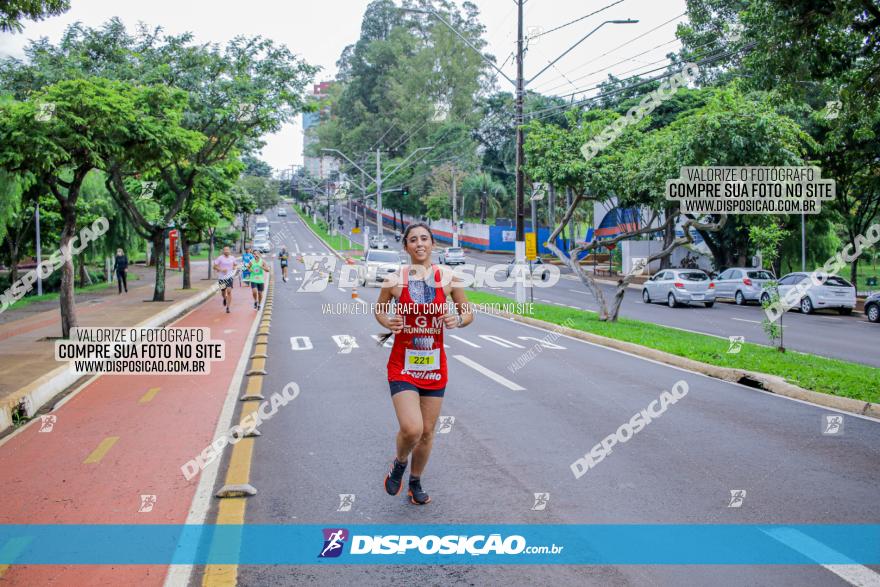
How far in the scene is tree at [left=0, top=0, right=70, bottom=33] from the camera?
1063 centimetres

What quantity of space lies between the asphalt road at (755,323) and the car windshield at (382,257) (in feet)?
16.4

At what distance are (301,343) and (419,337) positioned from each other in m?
10.8

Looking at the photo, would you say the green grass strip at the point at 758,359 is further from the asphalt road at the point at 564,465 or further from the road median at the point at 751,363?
the asphalt road at the point at 564,465

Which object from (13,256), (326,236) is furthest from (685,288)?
(326,236)

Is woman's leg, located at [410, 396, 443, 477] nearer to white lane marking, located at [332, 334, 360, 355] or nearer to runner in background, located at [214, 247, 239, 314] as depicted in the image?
white lane marking, located at [332, 334, 360, 355]

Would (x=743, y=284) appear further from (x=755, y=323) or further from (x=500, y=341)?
(x=500, y=341)

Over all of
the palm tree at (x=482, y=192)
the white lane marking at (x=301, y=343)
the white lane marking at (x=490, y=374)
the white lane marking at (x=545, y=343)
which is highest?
the palm tree at (x=482, y=192)

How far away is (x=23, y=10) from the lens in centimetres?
1085

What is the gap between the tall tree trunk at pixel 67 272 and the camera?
47.6 feet

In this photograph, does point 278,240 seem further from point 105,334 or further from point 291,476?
point 291,476

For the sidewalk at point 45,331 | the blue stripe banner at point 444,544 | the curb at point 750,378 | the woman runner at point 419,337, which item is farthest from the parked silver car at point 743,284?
the woman runner at point 419,337

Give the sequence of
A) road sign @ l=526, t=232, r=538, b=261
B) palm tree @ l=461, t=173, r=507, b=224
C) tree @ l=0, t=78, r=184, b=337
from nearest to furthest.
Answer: tree @ l=0, t=78, r=184, b=337
road sign @ l=526, t=232, r=538, b=261
palm tree @ l=461, t=173, r=507, b=224

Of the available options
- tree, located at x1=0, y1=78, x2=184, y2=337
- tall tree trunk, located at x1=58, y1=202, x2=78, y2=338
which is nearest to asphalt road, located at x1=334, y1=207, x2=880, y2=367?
tree, located at x1=0, y1=78, x2=184, y2=337

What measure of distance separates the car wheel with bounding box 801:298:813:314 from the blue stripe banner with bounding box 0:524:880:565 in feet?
77.5
